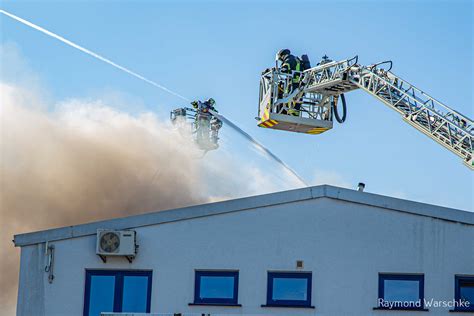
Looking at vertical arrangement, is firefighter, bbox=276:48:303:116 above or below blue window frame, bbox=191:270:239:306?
above

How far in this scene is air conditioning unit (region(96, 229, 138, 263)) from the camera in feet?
58.9

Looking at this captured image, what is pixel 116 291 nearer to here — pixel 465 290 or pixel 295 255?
pixel 295 255

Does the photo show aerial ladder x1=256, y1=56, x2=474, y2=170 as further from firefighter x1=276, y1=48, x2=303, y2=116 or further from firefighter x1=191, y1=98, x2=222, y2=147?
firefighter x1=191, y1=98, x2=222, y2=147

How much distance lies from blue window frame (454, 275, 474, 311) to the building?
2 cm

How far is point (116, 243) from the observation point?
18.0 metres

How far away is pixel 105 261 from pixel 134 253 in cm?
76

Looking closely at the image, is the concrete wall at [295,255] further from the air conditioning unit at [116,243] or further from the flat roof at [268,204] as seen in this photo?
the air conditioning unit at [116,243]

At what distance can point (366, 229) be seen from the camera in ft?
59.5

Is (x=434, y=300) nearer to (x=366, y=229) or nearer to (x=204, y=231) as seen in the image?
(x=366, y=229)

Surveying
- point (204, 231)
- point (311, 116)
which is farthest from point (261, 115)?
point (204, 231)

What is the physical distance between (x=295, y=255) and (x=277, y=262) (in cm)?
38

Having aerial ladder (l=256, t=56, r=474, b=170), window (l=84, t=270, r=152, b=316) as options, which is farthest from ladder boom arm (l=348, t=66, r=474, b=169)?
window (l=84, t=270, r=152, b=316)

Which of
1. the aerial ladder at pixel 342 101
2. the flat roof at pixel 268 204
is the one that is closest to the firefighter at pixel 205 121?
the aerial ladder at pixel 342 101

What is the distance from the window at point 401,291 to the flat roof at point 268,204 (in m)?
1.31
